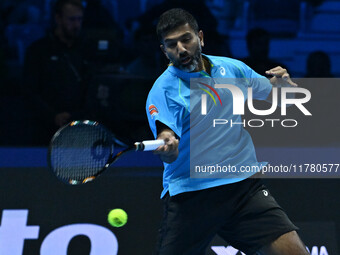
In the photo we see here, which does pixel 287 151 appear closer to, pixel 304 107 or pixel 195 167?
pixel 304 107

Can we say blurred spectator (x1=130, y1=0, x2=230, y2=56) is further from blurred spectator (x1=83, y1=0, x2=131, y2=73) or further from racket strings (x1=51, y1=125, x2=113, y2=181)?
racket strings (x1=51, y1=125, x2=113, y2=181)

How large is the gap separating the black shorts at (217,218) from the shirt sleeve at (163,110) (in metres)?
0.42

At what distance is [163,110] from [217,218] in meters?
0.65

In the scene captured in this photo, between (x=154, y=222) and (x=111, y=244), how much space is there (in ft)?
1.11

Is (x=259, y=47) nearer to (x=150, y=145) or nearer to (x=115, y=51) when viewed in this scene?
(x=115, y=51)

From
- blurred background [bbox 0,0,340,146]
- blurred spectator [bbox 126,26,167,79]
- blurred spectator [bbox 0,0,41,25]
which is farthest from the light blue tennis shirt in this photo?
blurred spectator [bbox 0,0,41,25]

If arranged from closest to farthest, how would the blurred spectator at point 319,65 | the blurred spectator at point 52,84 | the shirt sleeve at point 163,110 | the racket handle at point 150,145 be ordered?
the racket handle at point 150,145, the shirt sleeve at point 163,110, the blurred spectator at point 52,84, the blurred spectator at point 319,65

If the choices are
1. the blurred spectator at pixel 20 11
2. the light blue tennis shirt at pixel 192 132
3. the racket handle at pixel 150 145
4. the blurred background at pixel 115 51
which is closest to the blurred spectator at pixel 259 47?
the blurred background at pixel 115 51

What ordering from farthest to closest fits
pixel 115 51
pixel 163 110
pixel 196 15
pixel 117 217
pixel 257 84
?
pixel 196 15, pixel 115 51, pixel 117 217, pixel 257 84, pixel 163 110

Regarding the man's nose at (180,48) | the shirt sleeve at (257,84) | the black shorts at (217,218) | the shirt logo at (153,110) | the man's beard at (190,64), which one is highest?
the man's nose at (180,48)

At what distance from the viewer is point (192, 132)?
139 inches

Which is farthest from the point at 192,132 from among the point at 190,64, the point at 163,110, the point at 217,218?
the point at 217,218

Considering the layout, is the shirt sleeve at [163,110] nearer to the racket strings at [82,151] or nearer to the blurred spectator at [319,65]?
the racket strings at [82,151]

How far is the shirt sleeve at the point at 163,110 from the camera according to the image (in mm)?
3342
